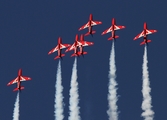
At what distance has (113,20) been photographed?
5522 inches

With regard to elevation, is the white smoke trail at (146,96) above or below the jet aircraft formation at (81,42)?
below

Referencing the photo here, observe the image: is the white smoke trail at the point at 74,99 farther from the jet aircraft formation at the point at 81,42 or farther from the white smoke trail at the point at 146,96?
the white smoke trail at the point at 146,96

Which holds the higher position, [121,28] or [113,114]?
[121,28]

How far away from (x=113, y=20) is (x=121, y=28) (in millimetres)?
3262

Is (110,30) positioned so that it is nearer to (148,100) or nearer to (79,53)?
(79,53)

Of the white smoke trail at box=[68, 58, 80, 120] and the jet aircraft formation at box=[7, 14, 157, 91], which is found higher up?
the jet aircraft formation at box=[7, 14, 157, 91]

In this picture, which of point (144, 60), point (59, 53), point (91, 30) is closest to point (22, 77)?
point (59, 53)

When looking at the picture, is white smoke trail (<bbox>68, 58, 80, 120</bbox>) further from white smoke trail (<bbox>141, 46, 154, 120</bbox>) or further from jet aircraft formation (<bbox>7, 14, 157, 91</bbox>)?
white smoke trail (<bbox>141, 46, 154, 120</bbox>)

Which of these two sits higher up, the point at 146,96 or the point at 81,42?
the point at 81,42

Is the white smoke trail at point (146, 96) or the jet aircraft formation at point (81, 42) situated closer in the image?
the white smoke trail at point (146, 96)

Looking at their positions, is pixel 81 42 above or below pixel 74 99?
above

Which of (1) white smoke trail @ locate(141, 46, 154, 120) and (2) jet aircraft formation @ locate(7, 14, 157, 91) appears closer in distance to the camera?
(1) white smoke trail @ locate(141, 46, 154, 120)

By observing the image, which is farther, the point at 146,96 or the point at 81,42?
the point at 81,42

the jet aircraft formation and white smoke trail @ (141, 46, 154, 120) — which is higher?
the jet aircraft formation
